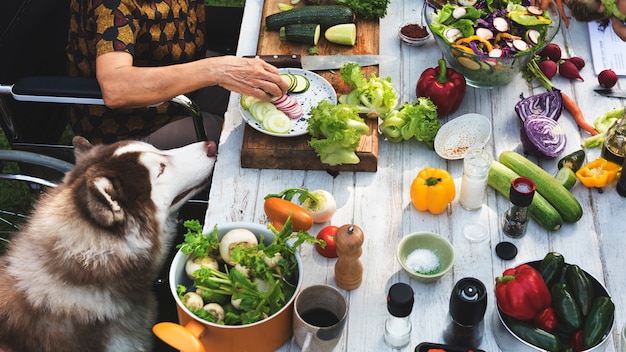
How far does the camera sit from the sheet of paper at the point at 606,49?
140 inches

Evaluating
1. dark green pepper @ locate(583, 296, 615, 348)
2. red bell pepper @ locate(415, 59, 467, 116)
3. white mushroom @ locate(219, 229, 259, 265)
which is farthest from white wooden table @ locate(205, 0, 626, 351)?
white mushroom @ locate(219, 229, 259, 265)

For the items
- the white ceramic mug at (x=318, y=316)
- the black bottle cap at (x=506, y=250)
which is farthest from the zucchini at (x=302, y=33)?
the white ceramic mug at (x=318, y=316)

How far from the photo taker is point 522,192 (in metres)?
2.56

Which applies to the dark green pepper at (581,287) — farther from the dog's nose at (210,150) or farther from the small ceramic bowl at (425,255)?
the dog's nose at (210,150)

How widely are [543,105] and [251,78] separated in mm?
Answer: 1371

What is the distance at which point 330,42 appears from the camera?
12.3ft

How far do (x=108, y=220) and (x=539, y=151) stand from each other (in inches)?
72.2

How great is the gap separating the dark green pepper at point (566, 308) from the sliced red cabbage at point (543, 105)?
1148mm

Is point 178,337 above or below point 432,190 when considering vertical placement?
above

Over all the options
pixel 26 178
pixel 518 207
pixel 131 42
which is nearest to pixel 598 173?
pixel 518 207

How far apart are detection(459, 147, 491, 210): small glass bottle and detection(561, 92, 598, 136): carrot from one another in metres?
0.67

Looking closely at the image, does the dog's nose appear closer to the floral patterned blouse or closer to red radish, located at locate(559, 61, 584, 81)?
the floral patterned blouse

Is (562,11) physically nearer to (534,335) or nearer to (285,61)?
(285,61)

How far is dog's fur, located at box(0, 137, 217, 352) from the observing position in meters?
2.66
